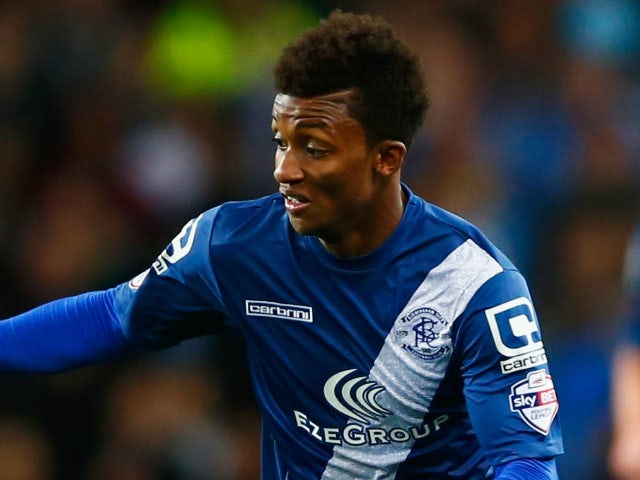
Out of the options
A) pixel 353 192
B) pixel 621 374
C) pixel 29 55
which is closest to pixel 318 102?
pixel 353 192

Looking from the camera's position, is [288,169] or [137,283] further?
[137,283]

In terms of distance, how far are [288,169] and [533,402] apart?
2.82 feet

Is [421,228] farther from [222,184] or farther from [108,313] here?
[222,184]

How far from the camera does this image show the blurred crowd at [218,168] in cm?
699

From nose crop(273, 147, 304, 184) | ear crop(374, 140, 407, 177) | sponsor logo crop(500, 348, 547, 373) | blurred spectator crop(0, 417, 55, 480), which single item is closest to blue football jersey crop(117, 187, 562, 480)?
sponsor logo crop(500, 348, 547, 373)

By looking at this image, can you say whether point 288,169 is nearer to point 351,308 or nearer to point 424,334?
point 351,308

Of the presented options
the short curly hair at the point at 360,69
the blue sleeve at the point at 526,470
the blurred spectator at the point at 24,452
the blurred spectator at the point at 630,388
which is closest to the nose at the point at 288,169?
the short curly hair at the point at 360,69

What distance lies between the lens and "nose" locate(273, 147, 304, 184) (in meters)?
A: 3.83

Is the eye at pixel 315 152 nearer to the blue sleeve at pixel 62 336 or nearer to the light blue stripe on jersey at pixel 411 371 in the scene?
the light blue stripe on jersey at pixel 411 371

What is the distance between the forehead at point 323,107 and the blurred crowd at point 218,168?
10.8ft

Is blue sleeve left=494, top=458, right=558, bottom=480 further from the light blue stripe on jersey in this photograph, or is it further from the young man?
the light blue stripe on jersey

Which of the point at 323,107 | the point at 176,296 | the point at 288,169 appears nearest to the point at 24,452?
the point at 176,296

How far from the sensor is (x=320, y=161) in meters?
3.84

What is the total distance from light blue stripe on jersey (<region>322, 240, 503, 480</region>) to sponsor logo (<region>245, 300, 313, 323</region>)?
242mm
